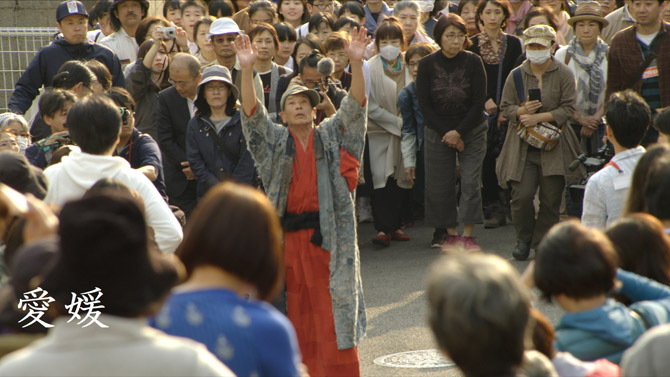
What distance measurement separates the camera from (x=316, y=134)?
19.5ft

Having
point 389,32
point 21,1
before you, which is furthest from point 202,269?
point 21,1

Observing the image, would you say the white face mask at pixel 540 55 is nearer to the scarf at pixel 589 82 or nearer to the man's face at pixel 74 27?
the scarf at pixel 589 82

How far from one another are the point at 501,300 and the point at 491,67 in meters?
7.84

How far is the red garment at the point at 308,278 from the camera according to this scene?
5.82 meters

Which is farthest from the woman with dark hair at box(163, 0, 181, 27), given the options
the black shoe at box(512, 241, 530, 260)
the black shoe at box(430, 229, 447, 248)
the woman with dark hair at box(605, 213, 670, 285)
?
the woman with dark hair at box(605, 213, 670, 285)

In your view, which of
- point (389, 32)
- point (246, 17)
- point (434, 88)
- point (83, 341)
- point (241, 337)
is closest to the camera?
point (83, 341)

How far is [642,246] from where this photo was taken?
338 centimetres

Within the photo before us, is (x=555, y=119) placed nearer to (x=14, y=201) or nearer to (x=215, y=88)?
(x=215, y=88)

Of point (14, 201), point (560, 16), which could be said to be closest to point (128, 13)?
point (560, 16)

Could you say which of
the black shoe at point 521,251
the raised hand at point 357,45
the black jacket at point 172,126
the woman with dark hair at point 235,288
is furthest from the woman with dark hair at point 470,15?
the woman with dark hair at point 235,288

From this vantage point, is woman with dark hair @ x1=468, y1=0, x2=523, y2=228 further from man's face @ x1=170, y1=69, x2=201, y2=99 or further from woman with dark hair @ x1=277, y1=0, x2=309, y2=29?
man's face @ x1=170, y1=69, x2=201, y2=99

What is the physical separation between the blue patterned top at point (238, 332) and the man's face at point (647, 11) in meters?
6.69

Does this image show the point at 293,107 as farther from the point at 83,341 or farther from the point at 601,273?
the point at 83,341

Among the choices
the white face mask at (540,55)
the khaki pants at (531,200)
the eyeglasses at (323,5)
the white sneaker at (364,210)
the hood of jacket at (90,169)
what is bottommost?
the white sneaker at (364,210)
